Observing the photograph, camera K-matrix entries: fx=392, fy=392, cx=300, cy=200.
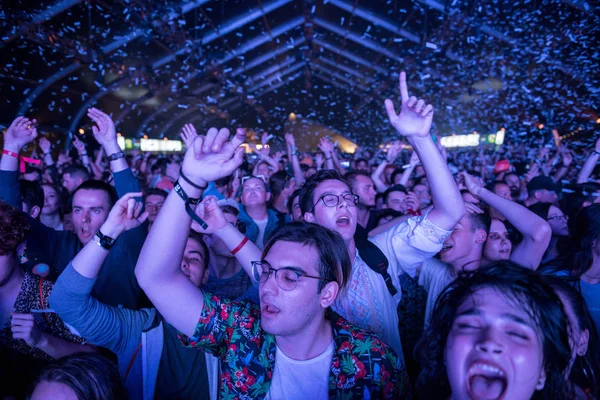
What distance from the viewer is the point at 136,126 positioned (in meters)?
16.3

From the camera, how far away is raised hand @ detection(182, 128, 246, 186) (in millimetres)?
1220

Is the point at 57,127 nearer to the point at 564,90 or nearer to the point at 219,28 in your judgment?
the point at 219,28

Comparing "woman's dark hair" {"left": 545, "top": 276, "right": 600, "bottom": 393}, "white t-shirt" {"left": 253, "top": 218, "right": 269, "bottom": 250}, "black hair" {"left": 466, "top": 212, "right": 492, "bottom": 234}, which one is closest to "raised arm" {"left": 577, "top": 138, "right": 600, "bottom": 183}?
"black hair" {"left": 466, "top": 212, "right": 492, "bottom": 234}

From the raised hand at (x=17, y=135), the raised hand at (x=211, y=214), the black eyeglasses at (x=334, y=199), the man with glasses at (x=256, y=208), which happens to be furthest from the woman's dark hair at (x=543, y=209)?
the raised hand at (x=17, y=135)

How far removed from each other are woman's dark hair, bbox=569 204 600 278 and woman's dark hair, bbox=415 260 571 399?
1.14 m

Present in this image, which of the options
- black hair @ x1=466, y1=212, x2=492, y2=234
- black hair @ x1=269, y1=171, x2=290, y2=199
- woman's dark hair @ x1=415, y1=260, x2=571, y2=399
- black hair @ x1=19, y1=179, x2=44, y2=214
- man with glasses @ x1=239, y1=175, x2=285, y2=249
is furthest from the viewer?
black hair @ x1=269, y1=171, x2=290, y2=199

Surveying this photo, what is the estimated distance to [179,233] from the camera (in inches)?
47.7

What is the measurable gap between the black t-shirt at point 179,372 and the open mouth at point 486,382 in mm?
1038

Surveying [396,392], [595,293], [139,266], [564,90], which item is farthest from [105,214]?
[564,90]

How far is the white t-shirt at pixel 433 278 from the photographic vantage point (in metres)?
2.14

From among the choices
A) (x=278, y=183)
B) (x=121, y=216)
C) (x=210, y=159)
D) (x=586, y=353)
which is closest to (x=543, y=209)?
(x=586, y=353)

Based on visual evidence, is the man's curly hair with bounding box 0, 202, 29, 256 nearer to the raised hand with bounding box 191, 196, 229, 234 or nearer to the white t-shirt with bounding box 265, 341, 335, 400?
the raised hand with bounding box 191, 196, 229, 234

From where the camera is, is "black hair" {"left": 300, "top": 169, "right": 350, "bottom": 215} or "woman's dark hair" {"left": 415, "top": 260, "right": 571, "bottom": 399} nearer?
"woman's dark hair" {"left": 415, "top": 260, "right": 571, "bottom": 399}

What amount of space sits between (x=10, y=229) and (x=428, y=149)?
1781 millimetres
